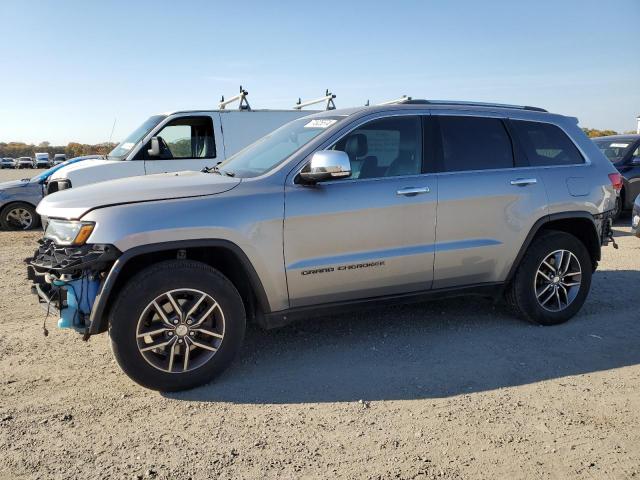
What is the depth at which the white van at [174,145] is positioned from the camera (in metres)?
8.71

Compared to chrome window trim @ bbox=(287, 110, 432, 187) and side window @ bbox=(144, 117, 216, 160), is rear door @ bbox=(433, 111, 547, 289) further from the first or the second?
side window @ bbox=(144, 117, 216, 160)

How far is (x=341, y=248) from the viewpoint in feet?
13.5

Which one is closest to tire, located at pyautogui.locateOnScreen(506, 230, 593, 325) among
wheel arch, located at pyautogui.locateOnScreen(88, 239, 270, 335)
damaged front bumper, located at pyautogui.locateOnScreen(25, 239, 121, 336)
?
wheel arch, located at pyautogui.locateOnScreen(88, 239, 270, 335)

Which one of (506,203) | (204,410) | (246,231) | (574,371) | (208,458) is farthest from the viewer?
(506,203)

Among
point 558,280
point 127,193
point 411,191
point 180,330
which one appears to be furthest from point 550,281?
point 127,193

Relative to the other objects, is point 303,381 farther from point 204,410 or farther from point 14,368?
point 14,368

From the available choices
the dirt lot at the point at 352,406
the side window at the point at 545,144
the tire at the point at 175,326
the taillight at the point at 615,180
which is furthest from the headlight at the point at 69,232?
the taillight at the point at 615,180

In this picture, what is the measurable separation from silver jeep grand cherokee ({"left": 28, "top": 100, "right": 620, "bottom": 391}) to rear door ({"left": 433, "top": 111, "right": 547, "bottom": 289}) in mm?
12

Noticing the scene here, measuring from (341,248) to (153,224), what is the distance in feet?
4.44

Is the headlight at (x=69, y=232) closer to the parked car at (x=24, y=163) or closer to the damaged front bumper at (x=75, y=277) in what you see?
the damaged front bumper at (x=75, y=277)

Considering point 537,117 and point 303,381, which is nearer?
point 303,381

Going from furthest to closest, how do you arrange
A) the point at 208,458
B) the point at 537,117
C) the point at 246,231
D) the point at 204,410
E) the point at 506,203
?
the point at 537,117 < the point at 506,203 < the point at 246,231 < the point at 204,410 < the point at 208,458

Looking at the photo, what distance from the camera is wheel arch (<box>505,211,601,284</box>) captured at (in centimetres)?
490

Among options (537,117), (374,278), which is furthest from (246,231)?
(537,117)
